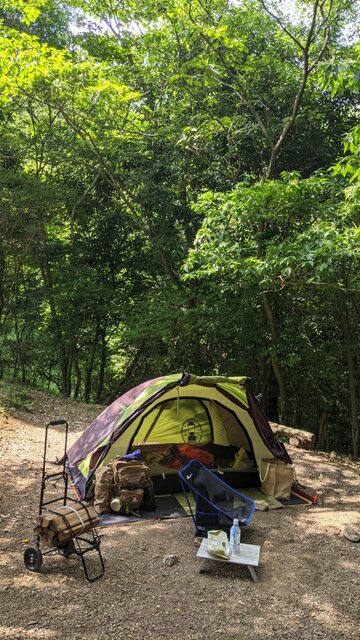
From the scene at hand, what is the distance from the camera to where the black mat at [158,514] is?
4.79 meters

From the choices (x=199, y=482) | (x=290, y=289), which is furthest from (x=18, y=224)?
(x=199, y=482)

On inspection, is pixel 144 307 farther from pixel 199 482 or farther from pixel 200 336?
pixel 199 482

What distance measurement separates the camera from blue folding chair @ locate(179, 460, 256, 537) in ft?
14.3

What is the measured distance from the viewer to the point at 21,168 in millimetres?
12359

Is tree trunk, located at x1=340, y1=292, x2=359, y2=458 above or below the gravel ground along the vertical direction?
above

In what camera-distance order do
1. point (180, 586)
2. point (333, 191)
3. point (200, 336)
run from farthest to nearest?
point (200, 336) → point (333, 191) → point (180, 586)

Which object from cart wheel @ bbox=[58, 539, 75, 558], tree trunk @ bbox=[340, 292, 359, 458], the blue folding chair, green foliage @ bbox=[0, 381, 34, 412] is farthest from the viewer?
green foliage @ bbox=[0, 381, 34, 412]

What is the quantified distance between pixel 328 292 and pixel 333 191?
2.37 metres

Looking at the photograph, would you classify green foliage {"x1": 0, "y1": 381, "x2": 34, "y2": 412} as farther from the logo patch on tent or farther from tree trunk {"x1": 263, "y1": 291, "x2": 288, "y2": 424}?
tree trunk {"x1": 263, "y1": 291, "x2": 288, "y2": 424}

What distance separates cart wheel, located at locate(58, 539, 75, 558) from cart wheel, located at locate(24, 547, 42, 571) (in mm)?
252

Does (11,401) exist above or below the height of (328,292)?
below

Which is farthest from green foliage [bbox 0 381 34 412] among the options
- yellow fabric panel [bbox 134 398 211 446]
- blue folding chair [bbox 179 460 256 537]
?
blue folding chair [bbox 179 460 256 537]

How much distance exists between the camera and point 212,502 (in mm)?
4656

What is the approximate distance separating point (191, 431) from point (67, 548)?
289 centimetres
